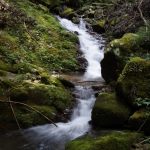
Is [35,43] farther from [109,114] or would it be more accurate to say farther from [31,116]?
[109,114]

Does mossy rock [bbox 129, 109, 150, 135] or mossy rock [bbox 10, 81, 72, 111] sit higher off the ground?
mossy rock [bbox 10, 81, 72, 111]

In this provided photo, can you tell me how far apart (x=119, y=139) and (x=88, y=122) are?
224cm

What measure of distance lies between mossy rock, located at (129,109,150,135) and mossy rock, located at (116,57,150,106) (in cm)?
40

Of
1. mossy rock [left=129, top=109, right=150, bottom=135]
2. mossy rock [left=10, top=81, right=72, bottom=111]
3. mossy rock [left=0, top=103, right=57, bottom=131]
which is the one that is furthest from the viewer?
mossy rock [left=10, top=81, right=72, bottom=111]

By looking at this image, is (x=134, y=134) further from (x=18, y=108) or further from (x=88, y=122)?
(x=18, y=108)

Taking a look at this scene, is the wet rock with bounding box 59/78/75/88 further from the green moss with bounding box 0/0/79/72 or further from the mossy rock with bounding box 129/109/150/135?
the mossy rock with bounding box 129/109/150/135

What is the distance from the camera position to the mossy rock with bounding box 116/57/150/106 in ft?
29.0

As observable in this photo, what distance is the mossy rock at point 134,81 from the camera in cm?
883

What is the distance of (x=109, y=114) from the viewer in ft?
29.0

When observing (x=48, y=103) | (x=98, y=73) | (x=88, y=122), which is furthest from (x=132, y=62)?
(x=98, y=73)

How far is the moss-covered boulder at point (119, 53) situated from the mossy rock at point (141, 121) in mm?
2735

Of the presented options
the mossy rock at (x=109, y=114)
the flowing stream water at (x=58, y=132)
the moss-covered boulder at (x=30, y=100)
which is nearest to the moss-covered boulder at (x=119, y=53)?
the flowing stream water at (x=58, y=132)

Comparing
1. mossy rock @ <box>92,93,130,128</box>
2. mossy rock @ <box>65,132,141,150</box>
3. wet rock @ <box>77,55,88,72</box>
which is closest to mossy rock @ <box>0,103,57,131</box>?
mossy rock @ <box>92,93,130,128</box>

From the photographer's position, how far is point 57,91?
10500 millimetres
